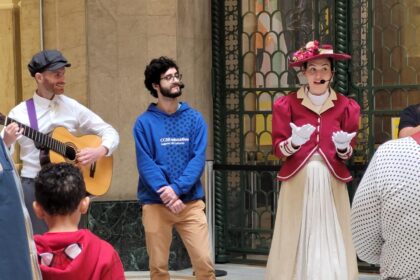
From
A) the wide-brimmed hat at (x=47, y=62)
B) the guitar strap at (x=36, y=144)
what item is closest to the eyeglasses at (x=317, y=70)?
the wide-brimmed hat at (x=47, y=62)

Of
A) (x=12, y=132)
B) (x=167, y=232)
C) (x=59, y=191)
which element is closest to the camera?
(x=59, y=191)

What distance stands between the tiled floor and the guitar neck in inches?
96.3

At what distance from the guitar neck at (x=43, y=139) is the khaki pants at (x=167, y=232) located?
2.59 ft

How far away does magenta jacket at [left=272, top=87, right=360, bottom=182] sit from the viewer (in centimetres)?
688

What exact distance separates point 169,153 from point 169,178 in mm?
183

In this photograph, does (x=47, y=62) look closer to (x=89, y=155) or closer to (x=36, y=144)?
(x=36, y=144)

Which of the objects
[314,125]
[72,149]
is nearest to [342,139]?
[314,125]

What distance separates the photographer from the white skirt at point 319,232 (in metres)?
6.81

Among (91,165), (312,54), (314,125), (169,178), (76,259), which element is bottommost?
(76,259)

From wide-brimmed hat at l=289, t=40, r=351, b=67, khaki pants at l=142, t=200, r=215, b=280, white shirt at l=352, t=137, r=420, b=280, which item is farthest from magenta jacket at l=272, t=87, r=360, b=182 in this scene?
white shirt at l=352, t=137, r=420, b=280

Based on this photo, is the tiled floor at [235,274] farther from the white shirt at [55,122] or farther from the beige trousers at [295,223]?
the white shirt at [55,122]

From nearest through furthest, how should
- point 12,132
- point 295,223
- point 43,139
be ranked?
point 12,132 < point 43,139 < point 295,223

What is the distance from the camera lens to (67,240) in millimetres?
3699

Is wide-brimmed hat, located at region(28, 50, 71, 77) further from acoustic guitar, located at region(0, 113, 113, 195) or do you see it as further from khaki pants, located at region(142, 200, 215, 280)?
khaki pants, located at region(142, 200, 215, 280)
